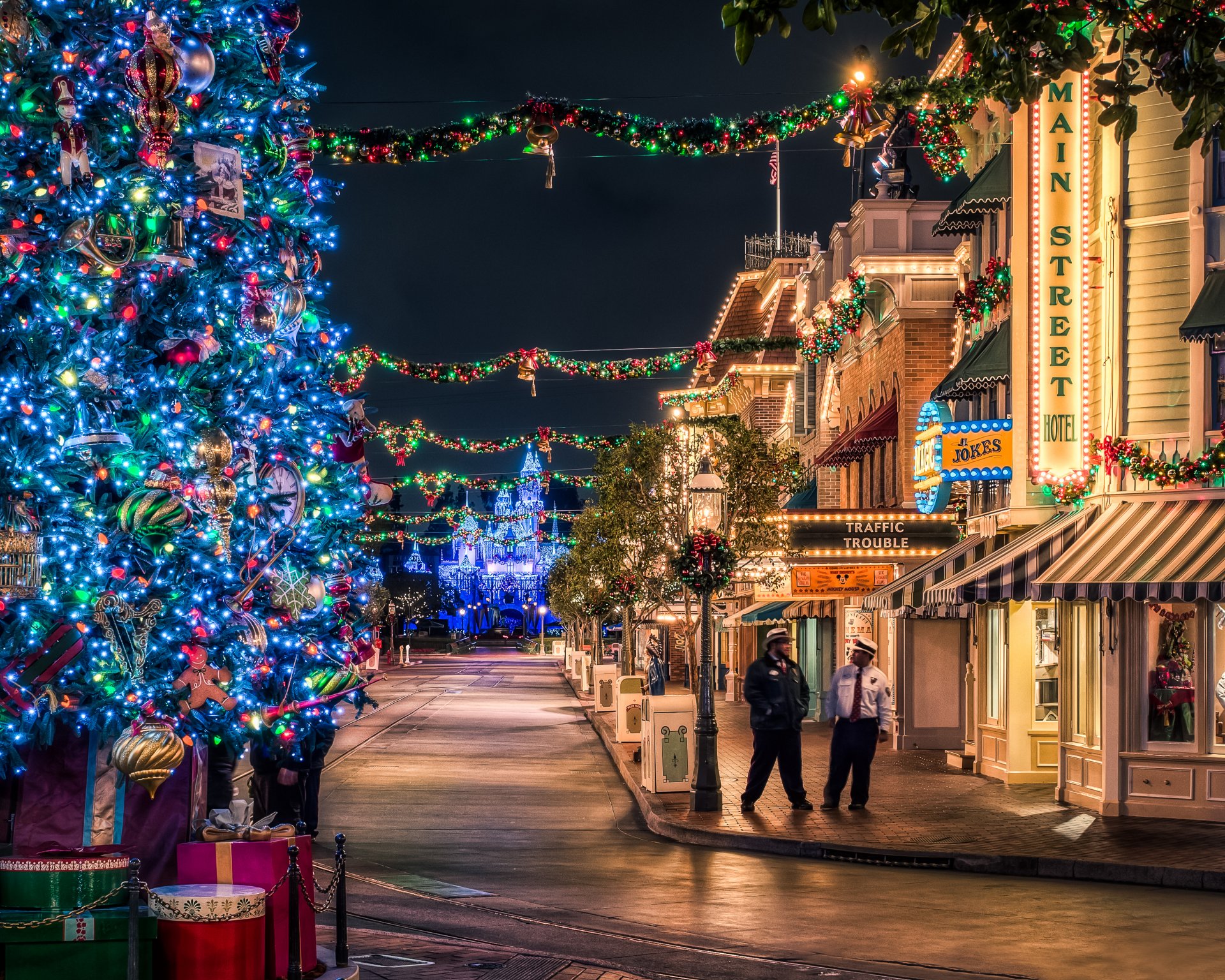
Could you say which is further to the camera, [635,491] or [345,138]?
[635,491]

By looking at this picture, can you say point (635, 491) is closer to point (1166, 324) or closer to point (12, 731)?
A: point (1166, 324)

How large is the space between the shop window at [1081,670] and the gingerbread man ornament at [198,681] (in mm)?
11956

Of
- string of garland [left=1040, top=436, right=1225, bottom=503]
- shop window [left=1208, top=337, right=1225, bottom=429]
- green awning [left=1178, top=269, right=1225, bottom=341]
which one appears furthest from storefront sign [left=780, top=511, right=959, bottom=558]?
green awning [left=1178, top=269, right=1225, bottom=341]

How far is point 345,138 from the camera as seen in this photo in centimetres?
1516

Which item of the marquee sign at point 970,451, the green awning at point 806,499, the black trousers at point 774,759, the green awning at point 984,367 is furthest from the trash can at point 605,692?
the black trousers at point 774,759

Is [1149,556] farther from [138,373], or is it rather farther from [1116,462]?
[138,373]

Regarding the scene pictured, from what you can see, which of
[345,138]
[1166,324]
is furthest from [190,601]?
[1166,324]

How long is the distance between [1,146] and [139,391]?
1.57 metres

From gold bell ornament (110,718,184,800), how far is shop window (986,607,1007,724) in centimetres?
1541

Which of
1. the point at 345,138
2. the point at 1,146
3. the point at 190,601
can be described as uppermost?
the point at 345,138

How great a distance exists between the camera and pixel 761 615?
43719 mm

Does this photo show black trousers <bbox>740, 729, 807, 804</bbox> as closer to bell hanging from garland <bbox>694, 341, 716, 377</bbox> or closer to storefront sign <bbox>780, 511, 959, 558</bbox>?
storefront sign <bbox>780, 511, 959, 558</bbox>

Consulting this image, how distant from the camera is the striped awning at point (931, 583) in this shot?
2222 centimetres

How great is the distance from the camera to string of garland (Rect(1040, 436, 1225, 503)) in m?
17.8
